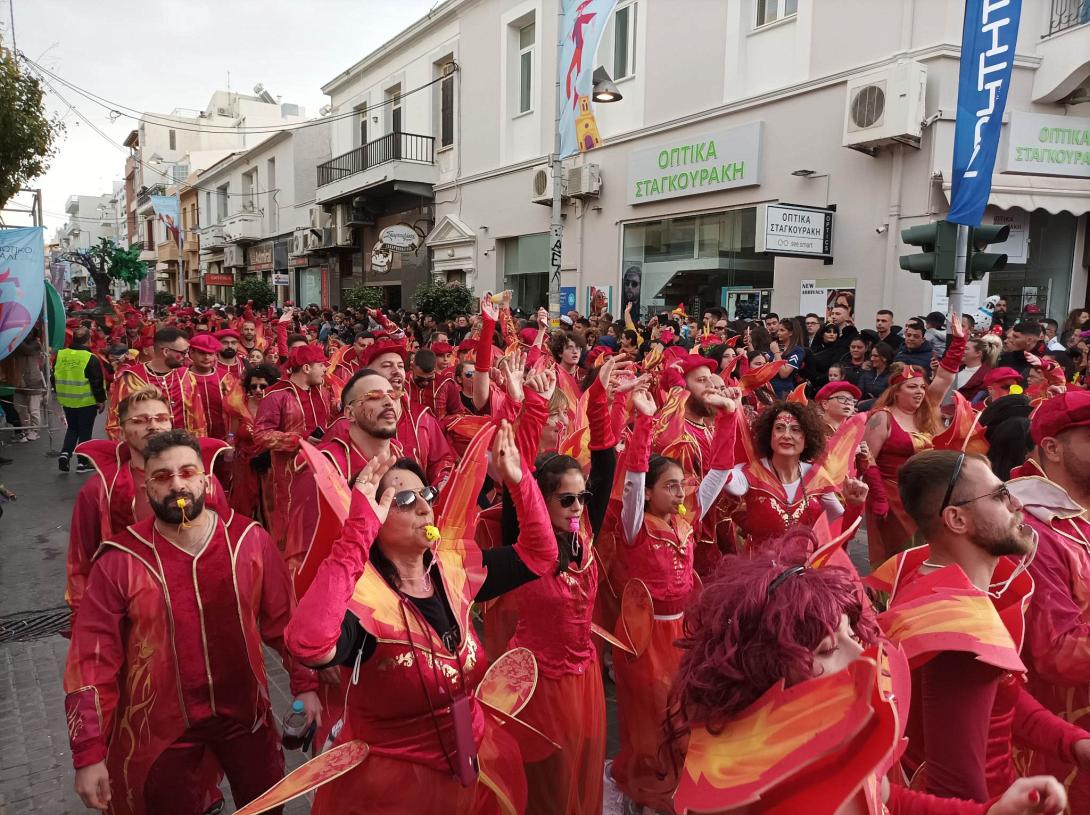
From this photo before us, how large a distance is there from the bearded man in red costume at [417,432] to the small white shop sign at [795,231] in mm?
7448

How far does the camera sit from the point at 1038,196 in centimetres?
1112

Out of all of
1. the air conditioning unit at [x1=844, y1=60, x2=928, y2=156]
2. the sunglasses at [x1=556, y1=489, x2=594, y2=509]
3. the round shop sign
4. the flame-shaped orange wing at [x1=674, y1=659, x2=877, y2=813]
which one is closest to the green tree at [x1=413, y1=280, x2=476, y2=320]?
the round shop sign

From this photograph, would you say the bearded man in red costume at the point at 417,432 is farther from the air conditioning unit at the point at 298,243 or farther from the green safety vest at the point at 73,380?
the air conditioning unit at the point at 298,243

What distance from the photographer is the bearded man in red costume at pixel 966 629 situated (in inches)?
73.9

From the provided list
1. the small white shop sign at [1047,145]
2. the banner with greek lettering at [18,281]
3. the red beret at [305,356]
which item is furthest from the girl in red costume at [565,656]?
the small white shop sign at [1047,145]

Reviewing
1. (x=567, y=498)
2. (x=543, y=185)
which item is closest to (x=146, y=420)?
(x=567, y=498)

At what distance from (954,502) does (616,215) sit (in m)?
15.2

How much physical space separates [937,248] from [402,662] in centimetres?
751

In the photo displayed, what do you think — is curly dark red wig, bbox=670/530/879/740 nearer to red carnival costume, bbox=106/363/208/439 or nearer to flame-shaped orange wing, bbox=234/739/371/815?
flame-shaped orange wing, bbox=234/739/371/815

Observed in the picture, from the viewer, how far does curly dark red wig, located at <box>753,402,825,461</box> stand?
14.1 ft

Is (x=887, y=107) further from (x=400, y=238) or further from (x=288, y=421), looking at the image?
(x=400, y=238)

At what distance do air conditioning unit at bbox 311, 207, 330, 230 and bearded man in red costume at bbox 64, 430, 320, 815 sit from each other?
1176 inches

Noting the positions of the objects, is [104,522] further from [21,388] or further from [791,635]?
[21,388]

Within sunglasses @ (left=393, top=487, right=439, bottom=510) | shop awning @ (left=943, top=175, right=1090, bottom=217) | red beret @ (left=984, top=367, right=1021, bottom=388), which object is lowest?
sunglasses @ (left=393, top=487, right=439, bottom=510)
